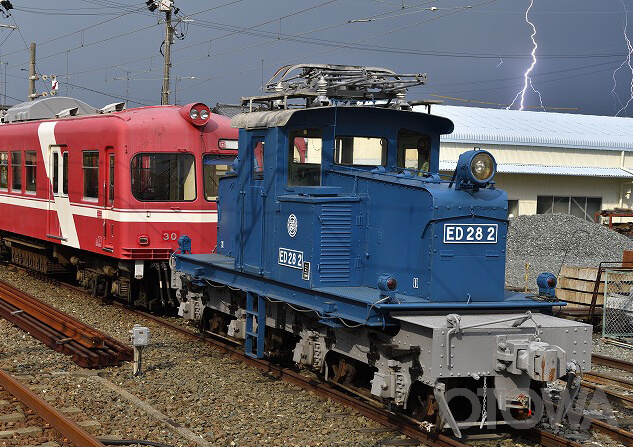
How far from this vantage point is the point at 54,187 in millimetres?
17547

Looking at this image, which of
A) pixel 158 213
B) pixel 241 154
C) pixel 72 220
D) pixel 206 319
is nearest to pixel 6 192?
pixel 72 220

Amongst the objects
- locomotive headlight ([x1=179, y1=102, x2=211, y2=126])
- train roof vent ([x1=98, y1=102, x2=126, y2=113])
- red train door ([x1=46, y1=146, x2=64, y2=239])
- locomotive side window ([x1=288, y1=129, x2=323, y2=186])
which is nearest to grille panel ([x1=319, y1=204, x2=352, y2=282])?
locomotive side window ([x1=288, y1=129, x2=323, y2=186])

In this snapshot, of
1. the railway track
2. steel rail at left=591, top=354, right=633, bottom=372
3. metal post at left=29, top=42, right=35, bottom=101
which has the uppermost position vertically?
metal post at left=29, top=42, right=35, bottom=101

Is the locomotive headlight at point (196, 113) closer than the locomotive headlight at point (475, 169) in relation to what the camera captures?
No

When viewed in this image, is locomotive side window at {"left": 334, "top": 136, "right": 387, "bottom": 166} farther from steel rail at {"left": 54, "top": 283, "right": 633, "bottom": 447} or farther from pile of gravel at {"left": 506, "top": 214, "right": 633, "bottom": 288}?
pile of gravel at {"left": 506, "top": 214, "right": 633, "bottom": 288}

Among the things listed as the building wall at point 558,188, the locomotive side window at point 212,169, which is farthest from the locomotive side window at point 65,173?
the building wall at point 558,188

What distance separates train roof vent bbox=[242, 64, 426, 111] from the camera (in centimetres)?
1005

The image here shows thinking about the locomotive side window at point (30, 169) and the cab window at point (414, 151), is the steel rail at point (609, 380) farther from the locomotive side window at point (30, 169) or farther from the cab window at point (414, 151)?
the locomotive side window at point (30, 169)

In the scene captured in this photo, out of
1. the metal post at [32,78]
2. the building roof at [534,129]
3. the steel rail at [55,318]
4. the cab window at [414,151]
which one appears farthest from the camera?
the metal post at [32,78]

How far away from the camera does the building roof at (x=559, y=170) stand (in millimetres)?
38781

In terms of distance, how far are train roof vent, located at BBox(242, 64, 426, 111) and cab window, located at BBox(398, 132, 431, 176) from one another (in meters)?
0.42

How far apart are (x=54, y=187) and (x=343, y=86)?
31.5 feet

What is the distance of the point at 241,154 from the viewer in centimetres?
1130

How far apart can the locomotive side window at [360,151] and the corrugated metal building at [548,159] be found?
27459 mm
